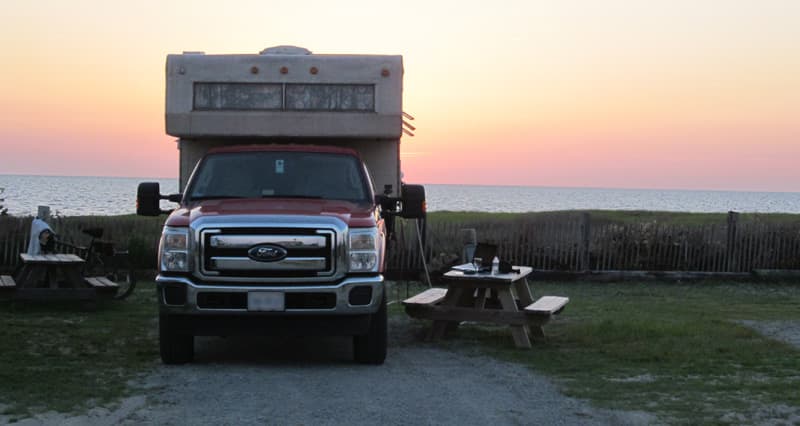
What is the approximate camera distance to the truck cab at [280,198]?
349 inches

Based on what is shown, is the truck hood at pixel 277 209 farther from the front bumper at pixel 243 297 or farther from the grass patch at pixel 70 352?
the grass patch at pixel 70 352

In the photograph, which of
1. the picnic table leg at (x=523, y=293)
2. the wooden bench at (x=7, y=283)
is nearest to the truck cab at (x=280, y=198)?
the picnic table leg at (x=523, y=293)

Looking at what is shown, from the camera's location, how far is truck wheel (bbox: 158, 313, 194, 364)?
9078mm

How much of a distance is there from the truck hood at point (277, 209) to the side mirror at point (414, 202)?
48 cm

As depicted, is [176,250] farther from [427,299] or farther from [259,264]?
[427,299]

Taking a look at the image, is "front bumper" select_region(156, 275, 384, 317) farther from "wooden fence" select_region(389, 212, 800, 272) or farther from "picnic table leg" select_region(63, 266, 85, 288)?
"wooden fence" select_region(389, 212, 800, 272)

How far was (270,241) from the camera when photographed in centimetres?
885

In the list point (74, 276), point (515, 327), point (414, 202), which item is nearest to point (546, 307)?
point (515, 327)

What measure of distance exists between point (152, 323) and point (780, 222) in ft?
45.5

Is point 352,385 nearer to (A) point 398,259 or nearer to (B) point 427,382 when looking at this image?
(B) point 427,382

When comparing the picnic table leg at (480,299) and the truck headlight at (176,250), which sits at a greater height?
the truck headlight at (176,250)

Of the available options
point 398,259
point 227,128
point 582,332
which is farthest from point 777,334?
point 398,259

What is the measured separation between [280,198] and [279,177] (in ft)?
1.14

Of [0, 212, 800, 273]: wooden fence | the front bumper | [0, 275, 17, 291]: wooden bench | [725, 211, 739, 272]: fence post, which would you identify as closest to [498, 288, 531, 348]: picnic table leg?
the front bumper
